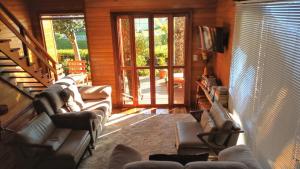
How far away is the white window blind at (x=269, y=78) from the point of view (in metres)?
2.08

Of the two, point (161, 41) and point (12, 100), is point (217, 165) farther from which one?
point (12, 100)

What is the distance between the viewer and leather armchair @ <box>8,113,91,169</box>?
296cm

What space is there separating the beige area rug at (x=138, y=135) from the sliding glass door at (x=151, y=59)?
0.64 metres

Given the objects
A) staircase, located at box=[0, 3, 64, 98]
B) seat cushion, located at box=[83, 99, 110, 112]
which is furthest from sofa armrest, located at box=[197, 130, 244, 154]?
staircase, located at box=[0, 3, 64, 98]

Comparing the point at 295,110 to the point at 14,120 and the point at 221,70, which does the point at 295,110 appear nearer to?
the point at 221,70

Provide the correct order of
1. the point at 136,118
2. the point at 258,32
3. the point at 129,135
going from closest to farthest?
1. the point at 258,32
2. the point at 129,135
3. the point at 136,118

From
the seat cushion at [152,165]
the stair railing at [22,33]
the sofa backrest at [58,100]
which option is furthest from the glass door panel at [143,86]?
the seat cushion at [152,165]

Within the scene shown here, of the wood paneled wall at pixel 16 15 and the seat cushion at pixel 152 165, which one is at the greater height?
the wood paneled wall at pixel 16 15

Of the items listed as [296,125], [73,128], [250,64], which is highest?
[250,64]

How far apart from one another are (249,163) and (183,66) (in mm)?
3555

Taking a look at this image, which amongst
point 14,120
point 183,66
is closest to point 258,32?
point 183,66

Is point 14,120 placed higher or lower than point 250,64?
lower

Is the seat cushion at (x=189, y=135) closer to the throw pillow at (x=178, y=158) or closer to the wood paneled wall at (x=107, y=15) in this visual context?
the throw pillow at (x=178, y=158)

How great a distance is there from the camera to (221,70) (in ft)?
15.3
